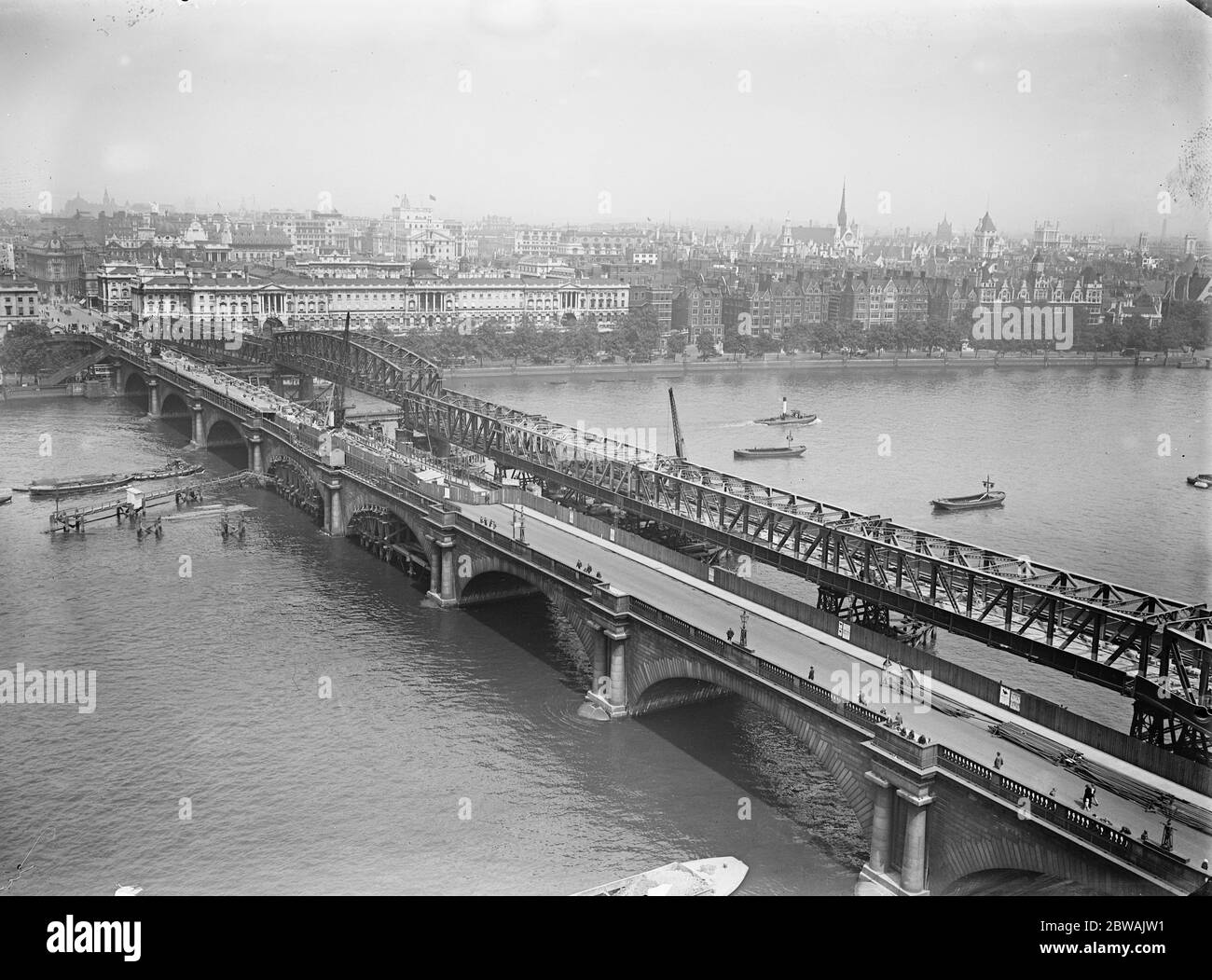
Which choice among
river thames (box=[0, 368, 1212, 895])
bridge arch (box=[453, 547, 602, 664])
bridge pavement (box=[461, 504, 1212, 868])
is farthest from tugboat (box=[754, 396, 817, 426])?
bridge arch (box=[453, 547, 602, 664])

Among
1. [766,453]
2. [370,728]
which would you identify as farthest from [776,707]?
[766,453]

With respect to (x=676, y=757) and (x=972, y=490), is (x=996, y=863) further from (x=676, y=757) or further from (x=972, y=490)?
(x=972, y=490)

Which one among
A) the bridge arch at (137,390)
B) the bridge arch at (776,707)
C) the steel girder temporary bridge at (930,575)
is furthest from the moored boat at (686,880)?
the bridge arch at (137,390)

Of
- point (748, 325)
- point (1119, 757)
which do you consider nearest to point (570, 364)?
point (748, 325)

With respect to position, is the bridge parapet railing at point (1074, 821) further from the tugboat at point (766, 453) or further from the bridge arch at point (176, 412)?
the bridge arch at point (176, 412)

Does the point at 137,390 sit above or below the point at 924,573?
above

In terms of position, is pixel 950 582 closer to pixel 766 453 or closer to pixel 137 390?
pixel 766 453

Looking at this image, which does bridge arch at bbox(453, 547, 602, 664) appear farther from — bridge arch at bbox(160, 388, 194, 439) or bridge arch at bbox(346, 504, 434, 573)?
bridge arch at bbox(160, 388, 194, 439)
